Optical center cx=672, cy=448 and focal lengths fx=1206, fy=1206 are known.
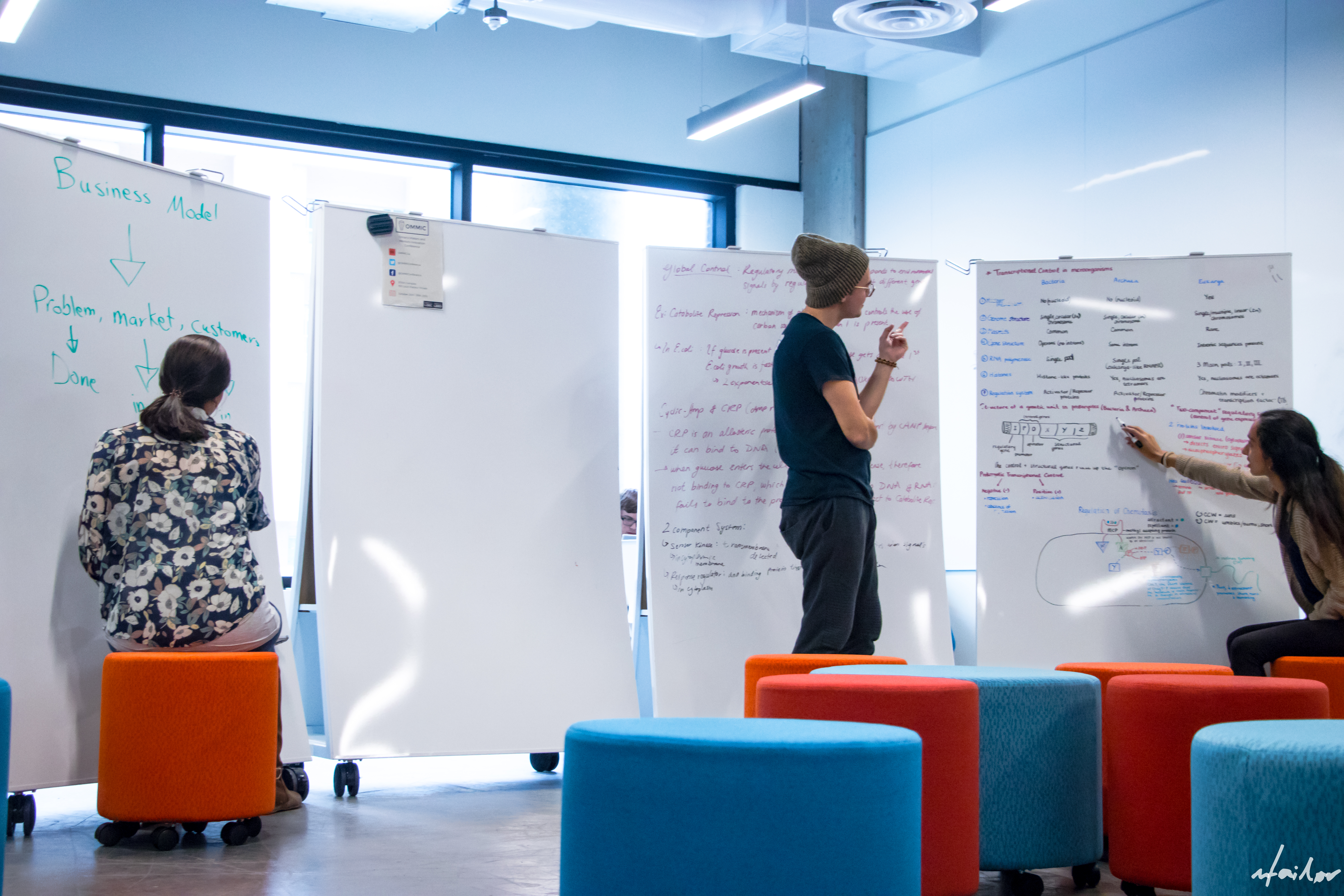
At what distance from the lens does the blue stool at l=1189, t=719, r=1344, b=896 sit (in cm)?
136

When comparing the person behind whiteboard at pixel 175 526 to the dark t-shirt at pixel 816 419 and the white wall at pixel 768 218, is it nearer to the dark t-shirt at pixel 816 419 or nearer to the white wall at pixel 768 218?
the dark t-shirt at pixel 816 419

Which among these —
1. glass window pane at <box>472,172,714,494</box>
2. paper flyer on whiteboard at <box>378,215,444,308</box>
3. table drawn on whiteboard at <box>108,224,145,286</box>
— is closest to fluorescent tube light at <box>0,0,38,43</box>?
table drawn on whiteboard at <box>108,224,145,286</box>

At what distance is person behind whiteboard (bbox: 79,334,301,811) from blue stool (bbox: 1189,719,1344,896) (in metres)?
2.26

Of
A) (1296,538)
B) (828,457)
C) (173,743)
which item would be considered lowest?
(173,743)

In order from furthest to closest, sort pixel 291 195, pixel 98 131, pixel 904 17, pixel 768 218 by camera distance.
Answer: pixel 768 218 → pixel 291 195 → pixel 98 131 → pixel 904 17

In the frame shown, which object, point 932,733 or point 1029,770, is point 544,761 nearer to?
point 1029,770

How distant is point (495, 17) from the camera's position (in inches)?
217

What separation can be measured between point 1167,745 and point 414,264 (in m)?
2.54

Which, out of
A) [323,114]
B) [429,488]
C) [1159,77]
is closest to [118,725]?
[429,488]

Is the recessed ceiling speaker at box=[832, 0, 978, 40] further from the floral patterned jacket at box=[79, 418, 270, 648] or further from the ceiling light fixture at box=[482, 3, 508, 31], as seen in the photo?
the floral patterned jacket at box=[79, 418, 270, 648]

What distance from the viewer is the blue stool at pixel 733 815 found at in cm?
147

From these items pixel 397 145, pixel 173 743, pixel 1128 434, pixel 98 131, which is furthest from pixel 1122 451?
pixel 98 131

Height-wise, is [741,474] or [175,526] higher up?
[741,474]

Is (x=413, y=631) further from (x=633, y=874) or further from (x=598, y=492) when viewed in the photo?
(x=633, y=874)
